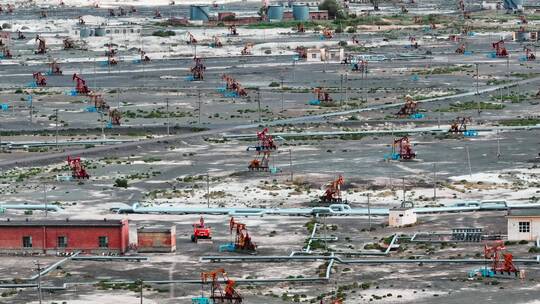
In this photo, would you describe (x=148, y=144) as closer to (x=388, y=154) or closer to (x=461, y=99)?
(x=388, y=154)

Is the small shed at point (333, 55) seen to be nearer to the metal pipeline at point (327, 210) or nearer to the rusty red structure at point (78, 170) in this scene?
the rusty red structure at point (78, 170)

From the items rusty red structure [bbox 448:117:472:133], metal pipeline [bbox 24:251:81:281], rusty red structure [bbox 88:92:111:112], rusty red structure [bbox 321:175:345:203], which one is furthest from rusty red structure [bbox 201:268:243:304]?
rusty red structure [bbox 88:92:111:112]

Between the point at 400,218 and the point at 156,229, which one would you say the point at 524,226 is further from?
the point at 156,229

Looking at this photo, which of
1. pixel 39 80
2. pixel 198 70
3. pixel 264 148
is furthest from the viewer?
pixel 198 70

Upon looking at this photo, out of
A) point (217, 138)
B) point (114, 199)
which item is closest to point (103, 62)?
point (217, 138)

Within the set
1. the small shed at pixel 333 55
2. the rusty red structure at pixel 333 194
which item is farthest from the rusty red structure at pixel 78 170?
the small shed at pixel 333 55

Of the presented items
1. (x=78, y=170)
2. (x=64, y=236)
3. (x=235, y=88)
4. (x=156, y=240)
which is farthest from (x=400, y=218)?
(x=235, y=88)

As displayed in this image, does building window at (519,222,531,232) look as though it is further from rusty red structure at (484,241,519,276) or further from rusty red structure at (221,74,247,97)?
rusty red structure at (221,74,247,97)
